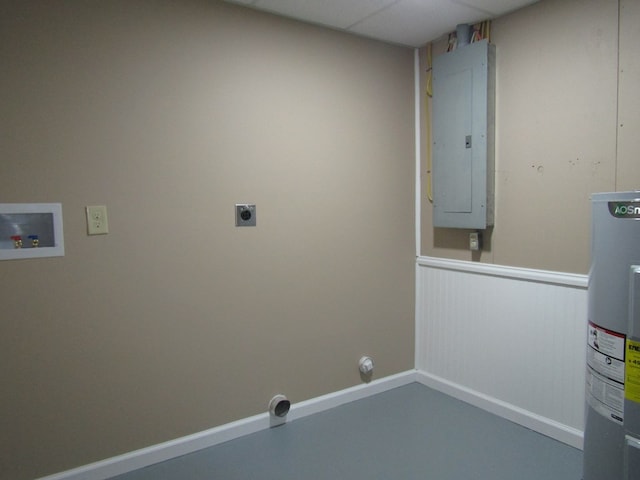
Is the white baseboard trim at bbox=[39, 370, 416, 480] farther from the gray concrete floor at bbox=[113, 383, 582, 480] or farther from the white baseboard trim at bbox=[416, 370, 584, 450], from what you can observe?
the white baseboard trim at bbox=[416, 370, 584, 450]

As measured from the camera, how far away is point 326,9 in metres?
2.38

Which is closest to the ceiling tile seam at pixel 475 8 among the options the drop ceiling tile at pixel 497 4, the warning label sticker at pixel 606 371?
the drop ceiling tile at pixel 497 4

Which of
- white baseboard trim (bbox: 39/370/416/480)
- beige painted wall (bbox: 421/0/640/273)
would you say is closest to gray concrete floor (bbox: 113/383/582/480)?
white baseboard trim (bbox: 39/370/416/480)

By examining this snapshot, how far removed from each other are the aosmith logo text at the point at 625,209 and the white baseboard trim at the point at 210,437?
206cm

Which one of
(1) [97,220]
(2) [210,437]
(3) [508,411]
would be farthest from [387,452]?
(1) [97,220]

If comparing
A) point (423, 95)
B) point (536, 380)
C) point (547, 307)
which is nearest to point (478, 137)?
point (423, 95)

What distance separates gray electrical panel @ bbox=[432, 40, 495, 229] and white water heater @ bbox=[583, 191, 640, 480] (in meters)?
1.23

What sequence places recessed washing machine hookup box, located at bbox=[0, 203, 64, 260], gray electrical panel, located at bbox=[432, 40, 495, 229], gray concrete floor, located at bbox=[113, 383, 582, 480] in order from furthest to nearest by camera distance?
gray electrical panel, located at bbox=[432, 40, 495, 229]
gray concrete floor, located at bbox=[113, 383, 582, 480]
recessed washing machine hookup box, located at bbox=[0, 203, 64, 260]

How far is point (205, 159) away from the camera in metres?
2.28

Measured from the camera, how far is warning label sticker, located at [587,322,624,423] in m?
1.29

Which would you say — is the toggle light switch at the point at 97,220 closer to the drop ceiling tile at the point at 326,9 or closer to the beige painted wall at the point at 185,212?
the beige painted wall at the point at 185,212

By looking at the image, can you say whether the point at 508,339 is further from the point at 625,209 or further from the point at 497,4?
the point at 497,4

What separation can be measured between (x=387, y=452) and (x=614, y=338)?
1422 mm

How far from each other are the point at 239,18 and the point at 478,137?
1.56 meters
